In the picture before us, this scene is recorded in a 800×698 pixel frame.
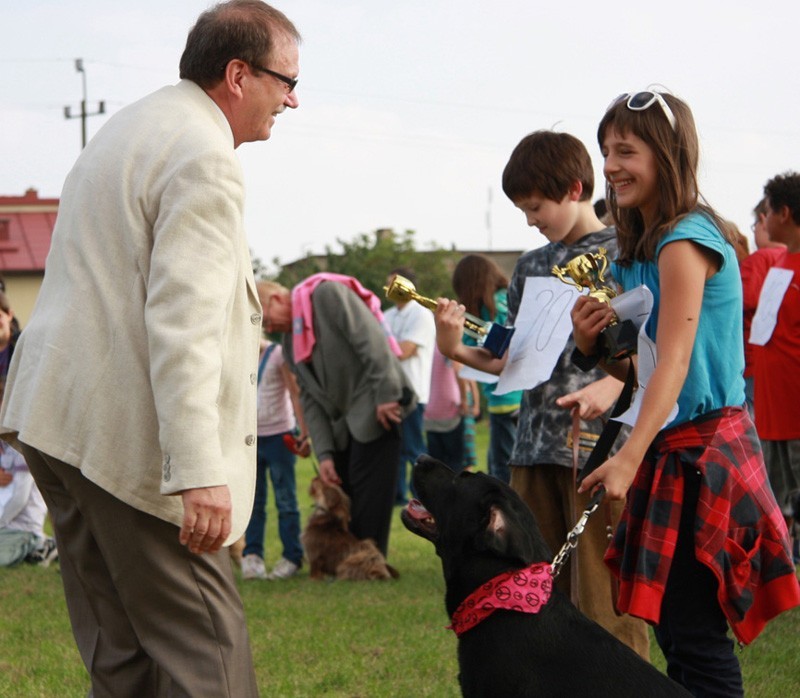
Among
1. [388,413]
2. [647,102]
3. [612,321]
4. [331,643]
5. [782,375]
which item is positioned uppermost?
[647,102]

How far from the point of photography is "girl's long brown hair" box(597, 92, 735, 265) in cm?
307

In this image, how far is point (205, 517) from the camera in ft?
8.93

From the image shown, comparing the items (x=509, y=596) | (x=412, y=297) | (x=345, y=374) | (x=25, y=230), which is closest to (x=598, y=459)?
(x=509, y=596)

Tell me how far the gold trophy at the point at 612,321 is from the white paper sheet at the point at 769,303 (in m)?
3.84

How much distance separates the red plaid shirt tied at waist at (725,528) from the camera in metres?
3.02

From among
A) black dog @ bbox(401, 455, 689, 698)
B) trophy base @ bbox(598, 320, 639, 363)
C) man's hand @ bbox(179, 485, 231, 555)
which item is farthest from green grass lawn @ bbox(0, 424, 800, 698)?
man's hand @ bbox(179, 485, 231, 555)

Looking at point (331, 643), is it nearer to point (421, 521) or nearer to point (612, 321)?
point (421, 521)

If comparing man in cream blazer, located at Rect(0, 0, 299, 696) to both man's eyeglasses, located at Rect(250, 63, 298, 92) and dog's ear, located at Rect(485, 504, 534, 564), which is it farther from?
dog's ear, located at Rect(485, 504, 534, 564)

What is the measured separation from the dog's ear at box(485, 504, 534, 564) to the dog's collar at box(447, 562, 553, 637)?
0.17 ft

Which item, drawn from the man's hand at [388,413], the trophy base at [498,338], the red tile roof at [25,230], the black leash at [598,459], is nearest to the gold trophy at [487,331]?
the trophy base at [498,338]

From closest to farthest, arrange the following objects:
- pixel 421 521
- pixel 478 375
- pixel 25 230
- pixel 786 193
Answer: pixel 421 521, pixel 478 375, pixel 786 193, pixel 25 230

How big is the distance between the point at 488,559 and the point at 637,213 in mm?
1039

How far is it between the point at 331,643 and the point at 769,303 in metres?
3.34

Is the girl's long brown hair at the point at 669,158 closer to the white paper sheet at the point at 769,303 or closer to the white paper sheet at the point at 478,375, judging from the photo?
the white paper sheet at the point at 478,375
